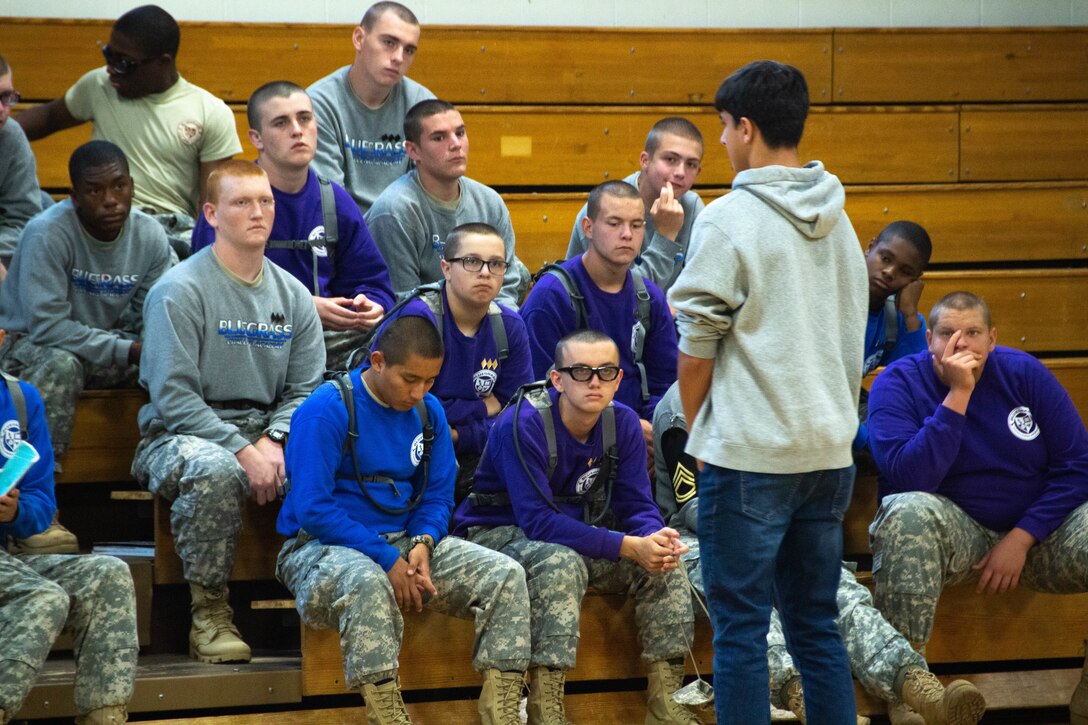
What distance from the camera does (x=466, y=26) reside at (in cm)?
578

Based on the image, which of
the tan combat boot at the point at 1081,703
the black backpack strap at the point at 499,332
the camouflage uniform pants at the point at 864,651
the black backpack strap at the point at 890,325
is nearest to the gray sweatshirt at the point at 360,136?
the black backpack strap at the point at 499,332

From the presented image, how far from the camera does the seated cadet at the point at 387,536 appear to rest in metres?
3.09

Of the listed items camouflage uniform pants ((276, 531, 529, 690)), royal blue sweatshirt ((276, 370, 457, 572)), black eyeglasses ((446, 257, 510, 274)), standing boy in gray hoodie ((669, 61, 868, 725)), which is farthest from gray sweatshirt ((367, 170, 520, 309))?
standing boy in gray hoodie ((669, 61, 868, 725))

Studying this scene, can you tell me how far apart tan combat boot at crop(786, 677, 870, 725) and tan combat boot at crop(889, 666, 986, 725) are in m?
0.13

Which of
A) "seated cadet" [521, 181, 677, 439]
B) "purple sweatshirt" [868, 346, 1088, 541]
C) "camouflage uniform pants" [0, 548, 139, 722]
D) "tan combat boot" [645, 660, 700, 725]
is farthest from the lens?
"seated cadet" [521, 181, 677, 439]

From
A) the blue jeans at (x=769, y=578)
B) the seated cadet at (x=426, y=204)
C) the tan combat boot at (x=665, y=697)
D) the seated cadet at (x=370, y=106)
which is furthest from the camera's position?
the seated cadet at (x=370, y=106)

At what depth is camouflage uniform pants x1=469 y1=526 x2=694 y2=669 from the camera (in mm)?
3279

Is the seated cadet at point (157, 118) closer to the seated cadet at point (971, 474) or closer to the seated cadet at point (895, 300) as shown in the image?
the seated cadet at point (895, 300)

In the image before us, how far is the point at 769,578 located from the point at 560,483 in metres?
1.10

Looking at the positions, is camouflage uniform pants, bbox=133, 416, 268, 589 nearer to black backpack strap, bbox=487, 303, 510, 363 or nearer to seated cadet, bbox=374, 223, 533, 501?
seated cadet, bbox=374, 223, 533, 501

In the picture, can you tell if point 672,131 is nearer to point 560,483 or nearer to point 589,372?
point 589,372

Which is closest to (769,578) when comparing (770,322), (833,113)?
(770,322)

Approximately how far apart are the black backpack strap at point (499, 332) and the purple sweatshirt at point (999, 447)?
1086mm

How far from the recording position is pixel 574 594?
130 inches
